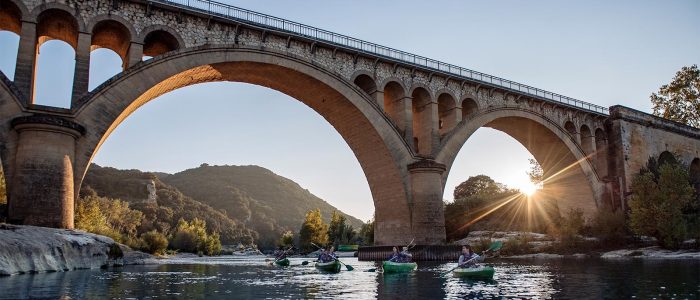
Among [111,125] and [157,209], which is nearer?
[111,125]

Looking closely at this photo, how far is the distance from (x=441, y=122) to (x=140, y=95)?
24526 millimetres

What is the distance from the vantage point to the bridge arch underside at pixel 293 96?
26500mm

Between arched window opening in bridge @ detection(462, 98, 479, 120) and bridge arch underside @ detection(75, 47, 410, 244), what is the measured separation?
28.4 feet

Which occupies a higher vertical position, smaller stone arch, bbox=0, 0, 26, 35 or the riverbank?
smaller stone arch, bbox=0, 0, 26, 35

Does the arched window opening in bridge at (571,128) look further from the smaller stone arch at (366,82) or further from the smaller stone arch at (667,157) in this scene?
the smaller stone arch at (366,82)

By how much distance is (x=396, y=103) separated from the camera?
130 feet

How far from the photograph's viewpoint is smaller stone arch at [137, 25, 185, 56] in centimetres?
2853

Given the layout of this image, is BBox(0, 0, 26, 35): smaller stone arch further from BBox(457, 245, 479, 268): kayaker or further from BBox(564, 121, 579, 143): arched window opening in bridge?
BBox(564, 121, 579, 143): arched window opening in bridge

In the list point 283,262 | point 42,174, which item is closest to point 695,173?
point 283,262

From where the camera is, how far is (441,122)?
44000 mm

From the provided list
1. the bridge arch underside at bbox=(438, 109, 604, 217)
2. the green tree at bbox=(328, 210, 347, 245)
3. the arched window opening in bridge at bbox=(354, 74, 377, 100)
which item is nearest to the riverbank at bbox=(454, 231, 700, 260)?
the bridge arch underside at bbox=(438, 109, 604, 217)

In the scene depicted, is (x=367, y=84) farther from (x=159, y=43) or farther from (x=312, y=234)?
(x=312, y=234)

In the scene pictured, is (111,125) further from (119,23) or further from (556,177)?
(556,177)

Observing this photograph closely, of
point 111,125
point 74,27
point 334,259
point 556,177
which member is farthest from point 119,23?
point 556,177
